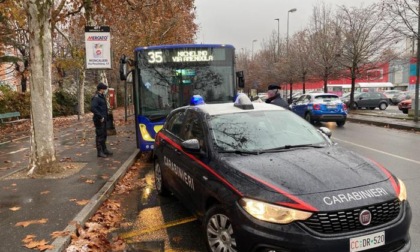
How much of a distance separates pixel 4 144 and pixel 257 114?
11556 millimetres

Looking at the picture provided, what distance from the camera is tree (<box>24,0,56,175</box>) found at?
7.55 metres

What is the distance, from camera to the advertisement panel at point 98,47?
480 inches

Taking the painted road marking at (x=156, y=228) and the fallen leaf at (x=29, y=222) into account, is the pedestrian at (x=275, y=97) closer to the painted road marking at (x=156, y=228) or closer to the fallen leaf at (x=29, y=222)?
the painted road marking at (x=156, y=228)

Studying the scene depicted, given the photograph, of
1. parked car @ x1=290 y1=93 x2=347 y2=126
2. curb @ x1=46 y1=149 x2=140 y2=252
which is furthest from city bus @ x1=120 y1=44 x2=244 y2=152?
parked car @ x1=290 y1=93 x2=347 y2=126

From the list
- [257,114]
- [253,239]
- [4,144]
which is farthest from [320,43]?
[253,239]

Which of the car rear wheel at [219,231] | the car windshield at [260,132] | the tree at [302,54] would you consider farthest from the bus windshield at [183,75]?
the tree at [302,54]

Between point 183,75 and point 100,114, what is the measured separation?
225 centimetres

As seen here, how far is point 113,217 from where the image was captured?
5.62m

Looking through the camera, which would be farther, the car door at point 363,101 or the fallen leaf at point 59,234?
the car door at point 363,101

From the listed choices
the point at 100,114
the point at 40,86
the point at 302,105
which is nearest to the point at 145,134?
the point at 100,114

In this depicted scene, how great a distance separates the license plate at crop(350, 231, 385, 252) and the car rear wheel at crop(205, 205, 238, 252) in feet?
3.33

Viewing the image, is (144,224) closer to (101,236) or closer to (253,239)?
(101,236)

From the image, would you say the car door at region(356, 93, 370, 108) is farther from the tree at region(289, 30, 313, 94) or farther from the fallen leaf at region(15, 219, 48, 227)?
the fallen leaf at region(15, 219, 48, 227)

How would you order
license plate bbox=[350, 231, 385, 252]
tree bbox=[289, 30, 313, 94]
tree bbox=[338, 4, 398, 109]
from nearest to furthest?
license plate bbox=[350, 231, 385, 252], tree bbox=[338, 4, 398, 109], tree bbox=[289, 30, 313, 94]
